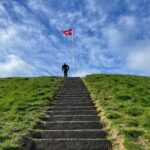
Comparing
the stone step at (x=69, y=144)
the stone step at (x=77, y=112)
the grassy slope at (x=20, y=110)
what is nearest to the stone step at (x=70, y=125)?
the grassy slope at (x=20, y=110)

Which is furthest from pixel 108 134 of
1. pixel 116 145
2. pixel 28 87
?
pixel 28 87

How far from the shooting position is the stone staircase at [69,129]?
35.4 feet

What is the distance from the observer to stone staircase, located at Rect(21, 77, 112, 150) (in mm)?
10805

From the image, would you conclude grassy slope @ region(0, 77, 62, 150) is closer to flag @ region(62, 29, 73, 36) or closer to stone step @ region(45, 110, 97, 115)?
stone step @ region(45, 110, 97, 115)

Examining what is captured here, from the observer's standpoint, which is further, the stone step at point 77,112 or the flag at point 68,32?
the flag at point 68,32

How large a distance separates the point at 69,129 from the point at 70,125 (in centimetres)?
27

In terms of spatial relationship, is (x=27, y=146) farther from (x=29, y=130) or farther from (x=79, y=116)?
(x=79, y=116)

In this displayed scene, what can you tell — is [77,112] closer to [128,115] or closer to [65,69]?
[128,115]

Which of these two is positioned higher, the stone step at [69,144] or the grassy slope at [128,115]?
the grassy slope at [128,115]

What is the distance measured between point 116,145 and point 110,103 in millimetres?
6994

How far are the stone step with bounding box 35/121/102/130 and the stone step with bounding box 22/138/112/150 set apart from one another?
1857 millimetres

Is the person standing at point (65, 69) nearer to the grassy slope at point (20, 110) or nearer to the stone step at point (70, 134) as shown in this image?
the grassy slope at point (20, 110)

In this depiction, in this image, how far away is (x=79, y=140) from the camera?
1093 centimetres

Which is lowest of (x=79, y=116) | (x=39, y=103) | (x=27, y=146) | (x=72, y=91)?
(x=27, y=146)
